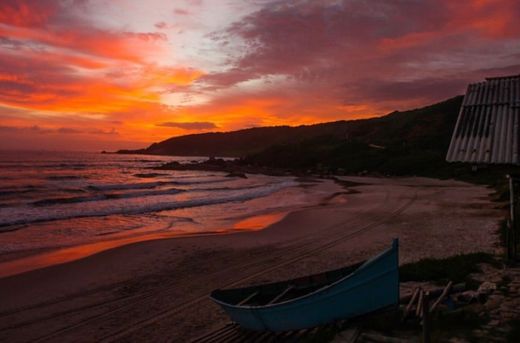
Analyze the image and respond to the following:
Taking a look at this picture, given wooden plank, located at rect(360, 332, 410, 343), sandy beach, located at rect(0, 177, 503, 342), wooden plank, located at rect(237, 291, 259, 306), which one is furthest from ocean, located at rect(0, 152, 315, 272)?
wooden plank, located at rect(360, 332, 410, 343)

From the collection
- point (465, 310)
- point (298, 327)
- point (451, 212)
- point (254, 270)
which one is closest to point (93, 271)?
point (254, 270)

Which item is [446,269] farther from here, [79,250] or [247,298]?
[79,250]

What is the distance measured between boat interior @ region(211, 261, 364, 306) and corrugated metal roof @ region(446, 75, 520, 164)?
13.0 feet

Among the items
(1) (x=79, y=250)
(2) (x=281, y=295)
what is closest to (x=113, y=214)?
(1) (x=79, y=250)

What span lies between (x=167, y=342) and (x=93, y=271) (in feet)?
23.4

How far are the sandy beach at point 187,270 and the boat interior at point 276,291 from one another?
1.11m

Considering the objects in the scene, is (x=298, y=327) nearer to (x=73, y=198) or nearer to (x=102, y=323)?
(x=102, y=323)

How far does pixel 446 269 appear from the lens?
1214cm

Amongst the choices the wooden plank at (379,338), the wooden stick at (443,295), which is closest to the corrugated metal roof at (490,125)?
the wooden stick at (443,295)

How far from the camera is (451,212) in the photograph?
2634 centimetres

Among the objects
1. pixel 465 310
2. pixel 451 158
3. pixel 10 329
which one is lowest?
pixel 10 329

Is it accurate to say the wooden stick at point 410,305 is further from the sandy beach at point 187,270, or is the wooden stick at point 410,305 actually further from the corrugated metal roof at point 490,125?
the sandy beach at point 187,270

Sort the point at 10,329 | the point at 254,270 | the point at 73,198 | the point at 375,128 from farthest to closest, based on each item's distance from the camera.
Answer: the point at 375,128 < the point at 73,198 < the point at 254,270 < the point at 10,329

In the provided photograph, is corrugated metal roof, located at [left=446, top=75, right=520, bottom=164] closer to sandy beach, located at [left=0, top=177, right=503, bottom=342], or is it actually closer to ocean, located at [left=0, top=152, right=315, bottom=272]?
sandy beach, located at [left=0, top=177, right=503, bottom=342]
